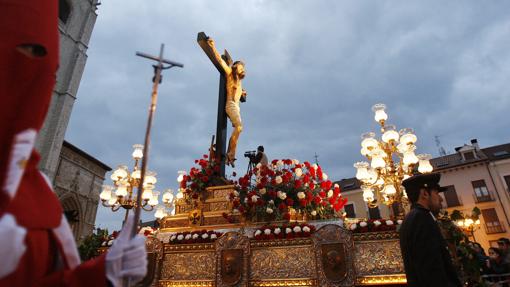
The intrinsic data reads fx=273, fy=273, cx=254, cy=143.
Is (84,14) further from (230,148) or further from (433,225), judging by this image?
(433,225)

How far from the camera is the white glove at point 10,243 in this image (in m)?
0.91

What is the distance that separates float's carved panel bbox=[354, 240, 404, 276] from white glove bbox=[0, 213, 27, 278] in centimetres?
433

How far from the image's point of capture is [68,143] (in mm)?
24828

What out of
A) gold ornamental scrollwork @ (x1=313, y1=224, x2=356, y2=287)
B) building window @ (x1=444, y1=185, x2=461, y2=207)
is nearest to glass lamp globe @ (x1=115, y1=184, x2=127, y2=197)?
gold ornamental scrollwork @ (x1=313, y1=224, x2=356, y2=287)

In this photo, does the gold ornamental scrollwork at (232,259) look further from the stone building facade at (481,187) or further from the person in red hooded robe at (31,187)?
the stone building facade at (481,187)

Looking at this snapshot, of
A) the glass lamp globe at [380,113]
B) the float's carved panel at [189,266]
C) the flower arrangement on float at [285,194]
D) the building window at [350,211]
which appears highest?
the building window at [350,211]

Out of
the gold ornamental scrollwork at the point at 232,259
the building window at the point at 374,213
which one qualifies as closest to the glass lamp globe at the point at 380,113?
the gold ornamental scrollwork at the point at 232,259

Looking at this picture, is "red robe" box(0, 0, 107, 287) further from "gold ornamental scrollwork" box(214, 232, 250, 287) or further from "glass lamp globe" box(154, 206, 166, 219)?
"glass lamp globe" box(154, 206, 166, 219)

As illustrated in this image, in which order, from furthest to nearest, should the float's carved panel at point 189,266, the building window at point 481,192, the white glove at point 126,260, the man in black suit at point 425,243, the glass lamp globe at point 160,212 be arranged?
the building window at point 481,192
the glass lamp globe at point 160,212
the float's carved panel at point 189,266
the man in black suit at point 425,243
the white glove at point 126,260

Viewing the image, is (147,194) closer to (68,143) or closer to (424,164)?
(424,164)

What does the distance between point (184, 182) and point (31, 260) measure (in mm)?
6288

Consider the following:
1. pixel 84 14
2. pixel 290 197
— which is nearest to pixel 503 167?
pixel 290 197

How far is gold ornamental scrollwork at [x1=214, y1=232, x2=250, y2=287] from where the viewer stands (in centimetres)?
464

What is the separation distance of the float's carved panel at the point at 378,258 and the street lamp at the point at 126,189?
5.23 metres
